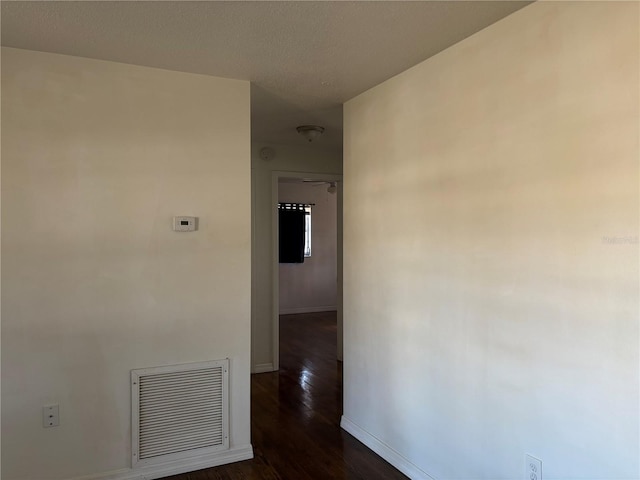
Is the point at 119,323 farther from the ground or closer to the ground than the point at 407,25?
closer to the ground

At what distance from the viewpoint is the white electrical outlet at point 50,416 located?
243 centimetres

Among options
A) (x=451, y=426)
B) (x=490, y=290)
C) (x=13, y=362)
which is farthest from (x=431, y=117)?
(x=13, y=362)

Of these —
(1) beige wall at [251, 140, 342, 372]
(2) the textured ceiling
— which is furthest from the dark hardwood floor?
(2) the textured ceiling

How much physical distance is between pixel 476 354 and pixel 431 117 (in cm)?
129

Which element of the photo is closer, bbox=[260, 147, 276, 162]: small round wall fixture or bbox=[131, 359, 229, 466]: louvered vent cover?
bbox=[131, 359, 229, 466]: louvered vent cover

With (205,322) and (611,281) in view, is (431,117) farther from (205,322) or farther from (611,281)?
(205,322)

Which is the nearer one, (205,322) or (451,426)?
(451,426)

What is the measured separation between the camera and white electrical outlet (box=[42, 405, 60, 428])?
2.43m

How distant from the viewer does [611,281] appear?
1.62 meters

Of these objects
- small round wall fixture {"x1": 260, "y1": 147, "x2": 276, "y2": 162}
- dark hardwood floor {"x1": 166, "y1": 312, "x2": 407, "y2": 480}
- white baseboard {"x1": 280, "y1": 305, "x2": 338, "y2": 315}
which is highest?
small round wall fixture {"x1": 260, "y1": 147, "x2": 276, "y2": 162}

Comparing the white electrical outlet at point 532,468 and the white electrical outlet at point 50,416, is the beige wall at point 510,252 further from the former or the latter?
the white electrical outlet at point 50,416

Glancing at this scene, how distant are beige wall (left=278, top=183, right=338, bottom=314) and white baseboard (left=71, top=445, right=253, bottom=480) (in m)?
5.40

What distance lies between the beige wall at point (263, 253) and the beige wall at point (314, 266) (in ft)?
11.2

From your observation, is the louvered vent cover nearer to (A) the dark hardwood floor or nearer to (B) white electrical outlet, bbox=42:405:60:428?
(A) the dark hardwood floor
